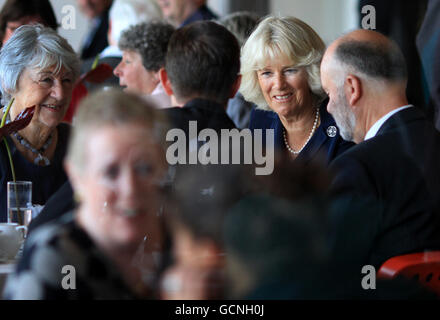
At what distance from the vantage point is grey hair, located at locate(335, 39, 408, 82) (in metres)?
1.94

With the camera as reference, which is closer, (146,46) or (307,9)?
(146,46)

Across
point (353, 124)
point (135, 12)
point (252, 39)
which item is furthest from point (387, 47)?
point (135, 12)

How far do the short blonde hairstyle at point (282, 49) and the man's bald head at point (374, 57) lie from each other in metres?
0.31

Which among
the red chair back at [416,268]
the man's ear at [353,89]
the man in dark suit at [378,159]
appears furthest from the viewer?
the man's ear at [353,89]

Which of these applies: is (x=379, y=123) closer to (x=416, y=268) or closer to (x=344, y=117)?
(x=344, y=117)

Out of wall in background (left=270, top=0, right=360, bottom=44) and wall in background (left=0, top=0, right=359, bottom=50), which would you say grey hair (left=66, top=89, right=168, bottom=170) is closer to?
wall in background (left=0, top=0, right=359, bottom=50)

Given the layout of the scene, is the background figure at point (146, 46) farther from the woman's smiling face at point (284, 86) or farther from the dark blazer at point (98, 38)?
the woman's smiling face at point (284, 86)

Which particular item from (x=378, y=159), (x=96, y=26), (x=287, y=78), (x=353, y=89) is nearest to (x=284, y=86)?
(x=287, y=78)

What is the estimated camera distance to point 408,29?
7.26 ft

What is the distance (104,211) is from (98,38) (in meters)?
3.28

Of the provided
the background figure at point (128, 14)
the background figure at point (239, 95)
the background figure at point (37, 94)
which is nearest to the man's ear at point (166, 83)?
the background figure at point (37, 94)

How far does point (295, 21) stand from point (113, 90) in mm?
1331

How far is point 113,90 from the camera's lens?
1268 mm

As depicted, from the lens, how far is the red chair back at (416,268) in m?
1.67
